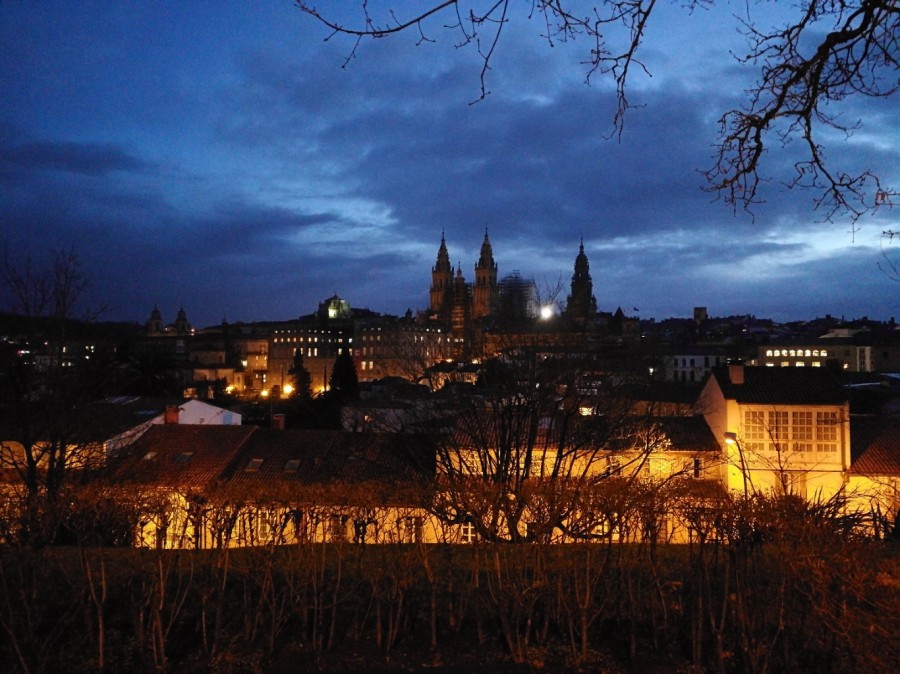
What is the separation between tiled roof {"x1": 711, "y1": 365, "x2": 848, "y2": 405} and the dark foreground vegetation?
1409 cm

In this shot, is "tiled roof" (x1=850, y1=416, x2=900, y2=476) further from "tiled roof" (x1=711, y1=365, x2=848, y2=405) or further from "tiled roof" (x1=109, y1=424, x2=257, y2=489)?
"tiled roof" (x1=109, y1=424, x2=257, y2=489)

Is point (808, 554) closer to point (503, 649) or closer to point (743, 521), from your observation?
point (743, 521)

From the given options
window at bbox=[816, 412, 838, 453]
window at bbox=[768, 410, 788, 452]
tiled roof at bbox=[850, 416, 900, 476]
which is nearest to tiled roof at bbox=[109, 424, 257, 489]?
window at bbox=[768, 410, 788, 452]

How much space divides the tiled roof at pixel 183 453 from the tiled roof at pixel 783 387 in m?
16.2

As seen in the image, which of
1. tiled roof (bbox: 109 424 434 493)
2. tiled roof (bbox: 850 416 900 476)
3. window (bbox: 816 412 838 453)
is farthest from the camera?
window (bbox: 816 412 838 453)

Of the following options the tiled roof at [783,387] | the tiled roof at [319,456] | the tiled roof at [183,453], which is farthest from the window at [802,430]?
the tiled roof at [183,453]

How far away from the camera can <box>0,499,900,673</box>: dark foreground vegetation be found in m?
8.45

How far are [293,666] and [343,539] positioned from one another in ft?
8.19

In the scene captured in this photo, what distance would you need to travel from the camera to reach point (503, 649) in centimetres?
938

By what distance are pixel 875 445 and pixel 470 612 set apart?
18.7m

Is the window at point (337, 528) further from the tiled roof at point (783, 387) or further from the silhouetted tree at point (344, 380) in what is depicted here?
the silhouetted tree at point (344, 380)

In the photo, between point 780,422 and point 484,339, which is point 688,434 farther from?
point 484,339

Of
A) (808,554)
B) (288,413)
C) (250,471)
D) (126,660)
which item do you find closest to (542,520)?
(808,554)

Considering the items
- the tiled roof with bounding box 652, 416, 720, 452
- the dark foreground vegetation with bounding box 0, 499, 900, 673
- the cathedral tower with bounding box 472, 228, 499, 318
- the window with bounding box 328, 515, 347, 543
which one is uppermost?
the cathedral tower with bounding box 472, 228, 499, 318
